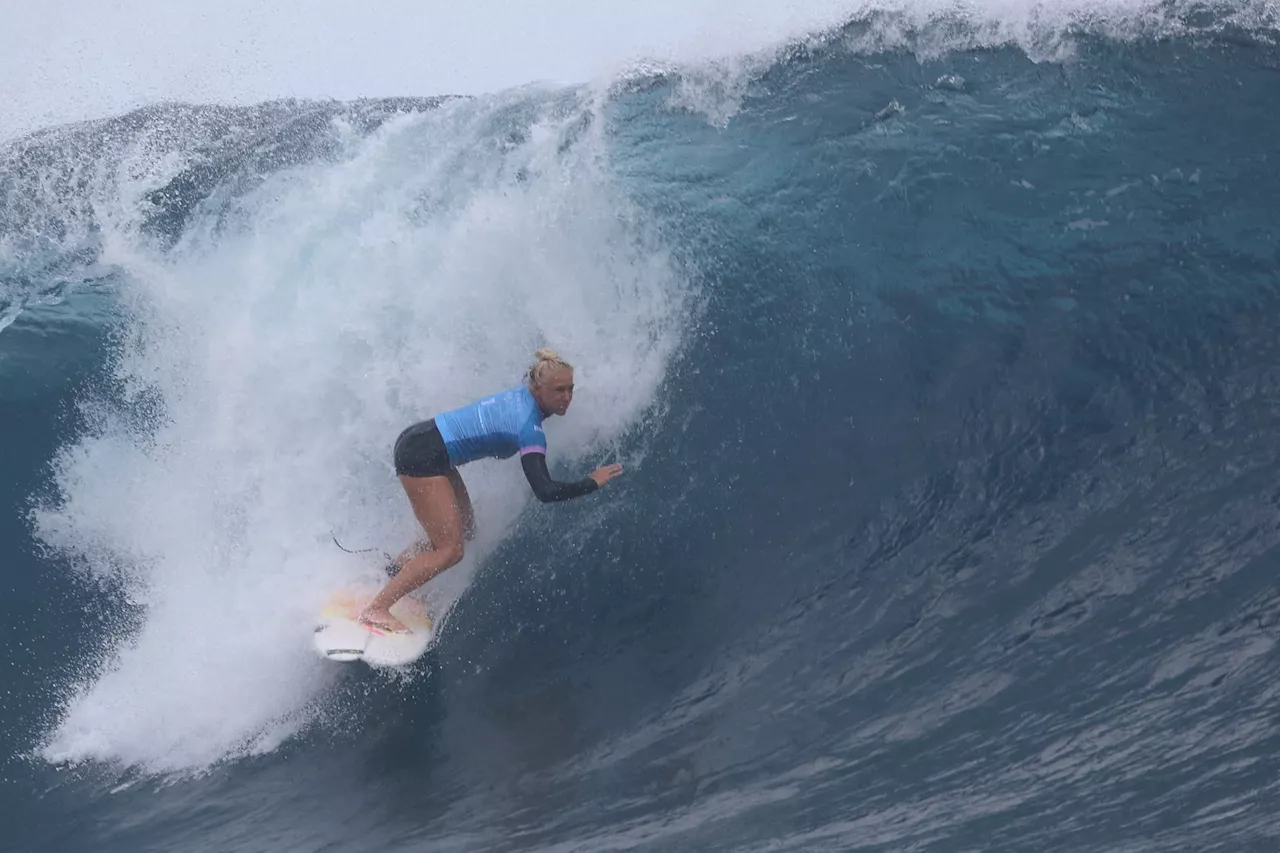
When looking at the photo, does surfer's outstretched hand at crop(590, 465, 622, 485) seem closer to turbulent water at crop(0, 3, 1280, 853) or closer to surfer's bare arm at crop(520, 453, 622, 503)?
surfer's bare arm at crop(520, 453, 622, 503)

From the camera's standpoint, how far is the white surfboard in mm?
5082

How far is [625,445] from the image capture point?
5.77 metres

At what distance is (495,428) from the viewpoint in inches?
191

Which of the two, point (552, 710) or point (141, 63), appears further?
point (141, 63)

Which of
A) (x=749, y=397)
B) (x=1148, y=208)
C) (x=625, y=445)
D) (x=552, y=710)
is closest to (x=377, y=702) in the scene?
(x=552, y=710)

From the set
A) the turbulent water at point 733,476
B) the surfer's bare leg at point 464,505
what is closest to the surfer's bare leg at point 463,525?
the surfer's bare leg at point 464,505

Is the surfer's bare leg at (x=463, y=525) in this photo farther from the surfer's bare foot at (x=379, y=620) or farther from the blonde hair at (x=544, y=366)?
the blonde hair at (x=544, y=366)

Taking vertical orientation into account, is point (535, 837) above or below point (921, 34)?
below

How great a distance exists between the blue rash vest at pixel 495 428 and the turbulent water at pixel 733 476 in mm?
871

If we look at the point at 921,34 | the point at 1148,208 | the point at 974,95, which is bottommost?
the point at 1148,208

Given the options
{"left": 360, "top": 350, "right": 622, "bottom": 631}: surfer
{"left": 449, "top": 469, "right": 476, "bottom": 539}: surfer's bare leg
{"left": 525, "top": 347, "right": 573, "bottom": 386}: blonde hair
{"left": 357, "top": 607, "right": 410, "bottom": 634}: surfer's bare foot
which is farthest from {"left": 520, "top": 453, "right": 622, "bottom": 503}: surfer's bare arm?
{"left": 357, "top": 607, "right": 410, "bottom": 634}: surfer's bare foot

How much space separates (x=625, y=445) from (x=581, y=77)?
3978 mm

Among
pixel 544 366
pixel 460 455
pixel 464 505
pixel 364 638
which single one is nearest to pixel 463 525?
pixel 464 505

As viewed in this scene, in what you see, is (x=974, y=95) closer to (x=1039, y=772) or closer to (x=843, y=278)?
(x=843, y=278)
